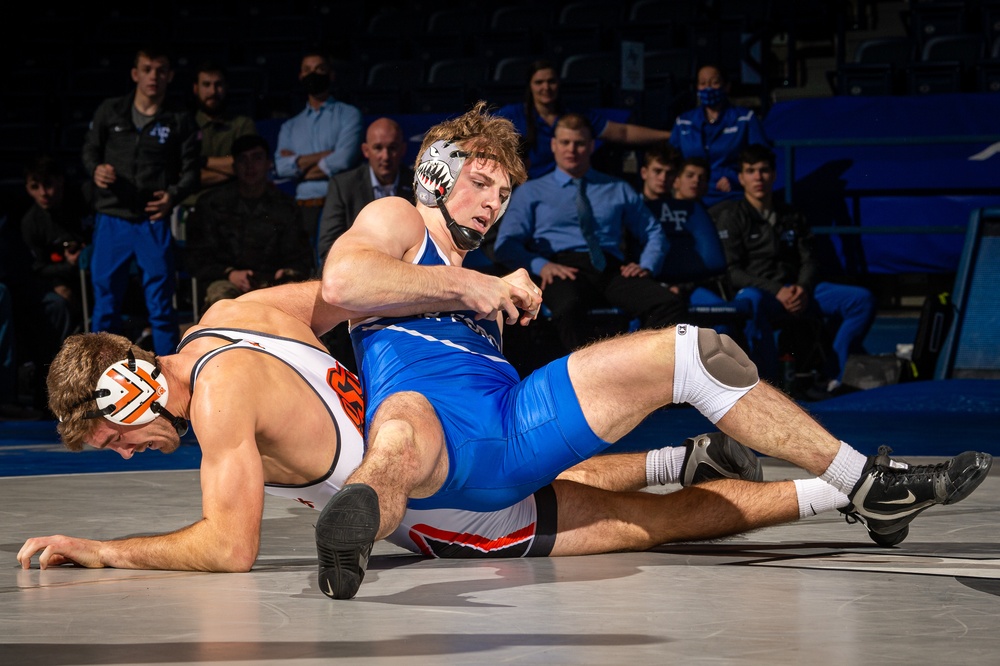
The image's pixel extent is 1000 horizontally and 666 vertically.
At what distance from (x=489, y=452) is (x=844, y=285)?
6183 millimetres

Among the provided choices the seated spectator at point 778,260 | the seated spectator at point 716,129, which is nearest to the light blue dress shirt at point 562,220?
the seated spectator at point 778,260

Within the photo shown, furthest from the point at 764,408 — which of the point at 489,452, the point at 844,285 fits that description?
the point at 844,285

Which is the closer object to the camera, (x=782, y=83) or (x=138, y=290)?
(x=138, y=290)

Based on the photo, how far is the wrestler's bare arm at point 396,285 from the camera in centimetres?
316

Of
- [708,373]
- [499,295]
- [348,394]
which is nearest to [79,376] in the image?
[348,394]

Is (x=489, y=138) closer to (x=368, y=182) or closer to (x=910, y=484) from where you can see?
(x=910, y=484)

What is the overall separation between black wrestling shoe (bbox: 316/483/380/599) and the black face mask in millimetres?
6604

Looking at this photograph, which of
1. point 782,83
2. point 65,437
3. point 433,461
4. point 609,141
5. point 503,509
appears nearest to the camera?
point 433,461

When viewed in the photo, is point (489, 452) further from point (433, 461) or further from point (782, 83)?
point (782, 83)

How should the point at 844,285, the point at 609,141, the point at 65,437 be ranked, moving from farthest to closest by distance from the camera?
1. the point at 609,141
2. the point at 844,285
3. the point at 65,437

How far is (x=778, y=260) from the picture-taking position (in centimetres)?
860

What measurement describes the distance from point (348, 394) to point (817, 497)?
4.01ft

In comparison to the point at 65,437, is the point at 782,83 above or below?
above

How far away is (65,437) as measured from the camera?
3.08 m
